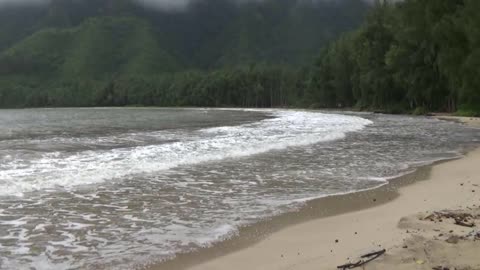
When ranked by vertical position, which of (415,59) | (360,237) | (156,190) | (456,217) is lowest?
(156,190)

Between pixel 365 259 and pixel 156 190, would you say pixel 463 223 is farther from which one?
pixel 156 190

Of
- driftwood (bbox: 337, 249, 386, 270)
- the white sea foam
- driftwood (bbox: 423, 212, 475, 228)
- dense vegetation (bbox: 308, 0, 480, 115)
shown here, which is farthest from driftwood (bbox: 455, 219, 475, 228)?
dense vegetation (bbox: 308, 0, 480, 115)

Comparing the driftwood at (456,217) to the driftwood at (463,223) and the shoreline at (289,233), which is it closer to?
the driftwood at (463,223)

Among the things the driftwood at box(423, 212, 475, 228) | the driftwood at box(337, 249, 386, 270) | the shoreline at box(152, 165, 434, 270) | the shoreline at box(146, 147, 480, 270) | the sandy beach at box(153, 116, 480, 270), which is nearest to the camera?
the driftwood at box(337, 249, 386, 270)

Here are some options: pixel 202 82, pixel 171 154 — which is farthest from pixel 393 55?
pixel 202 82

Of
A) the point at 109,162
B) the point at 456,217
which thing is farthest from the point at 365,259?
the point at 109,162

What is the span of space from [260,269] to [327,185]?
662 cm

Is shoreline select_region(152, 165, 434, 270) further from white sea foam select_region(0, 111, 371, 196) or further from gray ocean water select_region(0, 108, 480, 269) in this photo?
white sea foam select_region(0, 111, 371, 196)

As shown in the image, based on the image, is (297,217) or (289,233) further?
(297,217)

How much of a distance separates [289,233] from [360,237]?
116 cm

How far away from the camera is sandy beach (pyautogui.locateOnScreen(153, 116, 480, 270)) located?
5.86 m

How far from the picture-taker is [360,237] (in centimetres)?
724

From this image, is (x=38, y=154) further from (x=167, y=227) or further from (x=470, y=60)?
(x=470, y=60)

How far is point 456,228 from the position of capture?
720 cm
